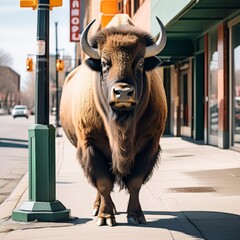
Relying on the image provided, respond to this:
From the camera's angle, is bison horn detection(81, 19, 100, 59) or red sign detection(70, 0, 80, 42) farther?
red sign detection(70, 0, 80, 42)

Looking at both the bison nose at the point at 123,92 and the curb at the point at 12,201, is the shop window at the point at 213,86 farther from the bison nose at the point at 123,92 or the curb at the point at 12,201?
the bison nose at the point at 123,92

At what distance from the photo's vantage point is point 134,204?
801 cm

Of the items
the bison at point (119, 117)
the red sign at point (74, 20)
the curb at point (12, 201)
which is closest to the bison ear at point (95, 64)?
the bison at point (119, 117)

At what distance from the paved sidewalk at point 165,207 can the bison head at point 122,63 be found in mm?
1496

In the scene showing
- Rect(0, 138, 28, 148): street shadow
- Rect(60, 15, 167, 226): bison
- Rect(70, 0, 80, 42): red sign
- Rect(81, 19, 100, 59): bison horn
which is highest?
Rect(70, 0, 80, 42): red sign

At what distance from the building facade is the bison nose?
879 cm

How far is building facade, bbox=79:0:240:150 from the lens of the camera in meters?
18.3

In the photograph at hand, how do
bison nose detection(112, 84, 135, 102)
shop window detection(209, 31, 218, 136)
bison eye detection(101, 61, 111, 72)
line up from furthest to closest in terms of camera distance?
shop window detection(209, 31, 218, 136), bison eye detection(101, 61, 111, 72), bison nose detection(112, 84, 135, 102)

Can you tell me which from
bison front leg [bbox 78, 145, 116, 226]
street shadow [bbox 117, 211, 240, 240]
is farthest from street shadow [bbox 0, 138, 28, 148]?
bison front leg [bbox 78, 145, 116, 226]

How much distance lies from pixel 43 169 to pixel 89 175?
0.77m

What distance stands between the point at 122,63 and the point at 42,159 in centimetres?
191

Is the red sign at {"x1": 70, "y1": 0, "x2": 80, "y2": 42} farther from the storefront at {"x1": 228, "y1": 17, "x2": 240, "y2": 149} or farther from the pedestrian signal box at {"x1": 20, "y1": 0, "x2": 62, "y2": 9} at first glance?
the pedestrian signal box at {"x1": 20, "y1": 0, "x2": 62, "y2": 9}

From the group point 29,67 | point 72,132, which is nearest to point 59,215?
point 72,132

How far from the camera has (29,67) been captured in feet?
103
